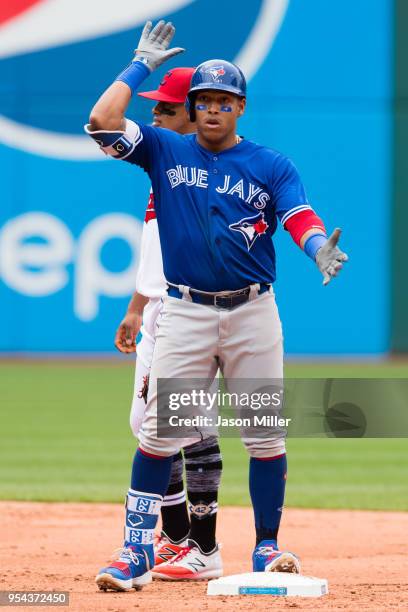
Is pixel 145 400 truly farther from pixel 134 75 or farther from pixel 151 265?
pixel 134 75

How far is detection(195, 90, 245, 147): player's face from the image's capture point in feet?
16.0

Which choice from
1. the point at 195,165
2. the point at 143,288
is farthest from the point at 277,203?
the point at 143,288

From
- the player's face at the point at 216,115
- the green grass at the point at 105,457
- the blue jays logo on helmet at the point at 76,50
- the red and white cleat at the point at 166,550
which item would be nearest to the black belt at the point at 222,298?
the player's face at the point at 216,115

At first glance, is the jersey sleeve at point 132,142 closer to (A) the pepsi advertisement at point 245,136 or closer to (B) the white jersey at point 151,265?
(B) the white jersey at point 151,265

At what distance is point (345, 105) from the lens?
18.5 m

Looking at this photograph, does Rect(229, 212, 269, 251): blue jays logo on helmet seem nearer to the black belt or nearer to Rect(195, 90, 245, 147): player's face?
the black belt

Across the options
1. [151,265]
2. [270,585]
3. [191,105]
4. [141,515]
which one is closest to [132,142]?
[191,105]

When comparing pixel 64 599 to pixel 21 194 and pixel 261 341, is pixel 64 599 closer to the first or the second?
pixel 261 341

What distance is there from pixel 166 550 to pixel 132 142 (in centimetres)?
188

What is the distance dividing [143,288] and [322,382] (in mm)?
1314

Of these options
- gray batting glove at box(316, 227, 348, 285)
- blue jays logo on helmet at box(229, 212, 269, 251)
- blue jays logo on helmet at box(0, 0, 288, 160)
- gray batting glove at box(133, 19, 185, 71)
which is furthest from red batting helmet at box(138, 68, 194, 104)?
blue jays logo on helmet at box(0, 0, 288, 160)

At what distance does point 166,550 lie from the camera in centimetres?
555

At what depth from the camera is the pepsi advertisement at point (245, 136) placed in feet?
59.6

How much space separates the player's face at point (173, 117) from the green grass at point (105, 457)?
3175 mm
